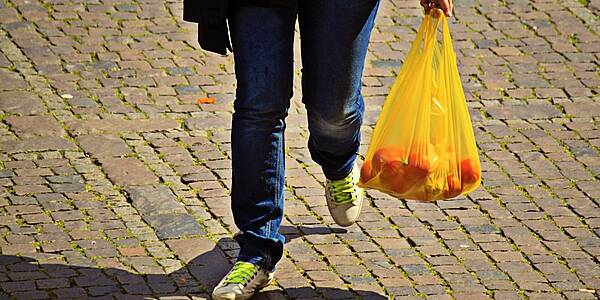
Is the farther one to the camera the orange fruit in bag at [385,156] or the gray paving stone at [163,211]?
the gray paving stone at [163,211]

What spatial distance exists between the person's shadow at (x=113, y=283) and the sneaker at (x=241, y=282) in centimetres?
8

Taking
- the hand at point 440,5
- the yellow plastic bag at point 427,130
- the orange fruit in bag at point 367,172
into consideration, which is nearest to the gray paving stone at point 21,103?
the orange fruit in bag at point 367,172

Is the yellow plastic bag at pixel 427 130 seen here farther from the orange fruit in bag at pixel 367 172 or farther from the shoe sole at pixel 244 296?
the shoe sole at pixel 244 296

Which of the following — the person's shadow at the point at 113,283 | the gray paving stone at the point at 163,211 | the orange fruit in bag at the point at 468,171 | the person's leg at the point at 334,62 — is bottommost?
the gray paving stone at the point at 163,211

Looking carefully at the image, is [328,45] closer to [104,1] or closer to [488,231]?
[488,231]

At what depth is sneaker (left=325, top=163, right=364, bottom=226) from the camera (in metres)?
4.85

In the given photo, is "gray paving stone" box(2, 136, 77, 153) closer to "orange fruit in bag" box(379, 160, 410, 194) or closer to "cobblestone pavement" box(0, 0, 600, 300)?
"cobblestone pavement" box(0, 0, 600, 300)

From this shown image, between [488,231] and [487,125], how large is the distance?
111 centimetres

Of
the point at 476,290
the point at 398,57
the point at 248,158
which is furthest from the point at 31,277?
the point at 398,57

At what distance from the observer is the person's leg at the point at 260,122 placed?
4.16 metres

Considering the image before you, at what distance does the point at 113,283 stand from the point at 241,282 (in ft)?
1.61

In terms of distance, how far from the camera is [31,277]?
14.8ft

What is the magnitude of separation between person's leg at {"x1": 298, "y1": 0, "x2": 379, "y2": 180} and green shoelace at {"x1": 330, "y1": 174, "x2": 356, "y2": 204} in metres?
0.26

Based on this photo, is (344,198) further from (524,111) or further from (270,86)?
(524,111)
